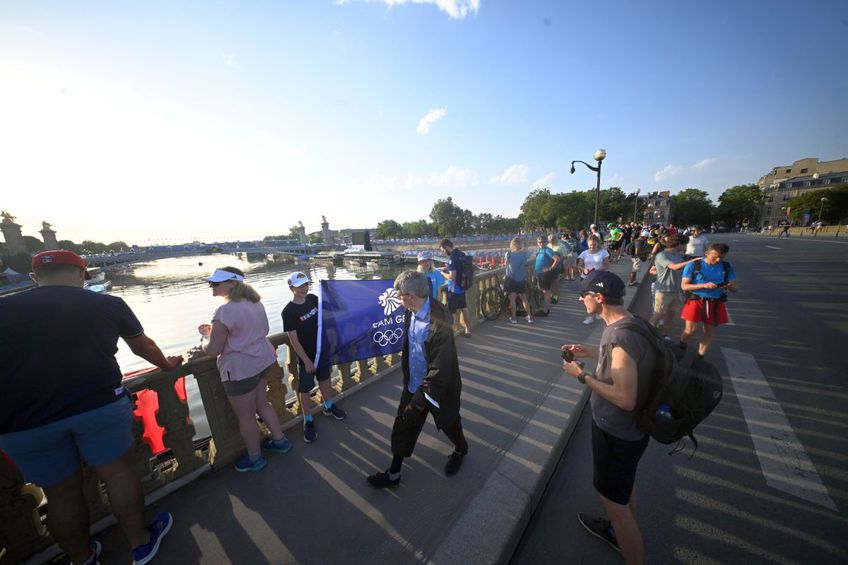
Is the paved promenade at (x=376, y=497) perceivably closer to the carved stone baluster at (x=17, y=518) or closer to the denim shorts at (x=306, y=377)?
the carved stone baluster at (x=17, y=518)

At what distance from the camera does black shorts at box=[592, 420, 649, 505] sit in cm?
187

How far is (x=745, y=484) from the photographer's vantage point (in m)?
2.59

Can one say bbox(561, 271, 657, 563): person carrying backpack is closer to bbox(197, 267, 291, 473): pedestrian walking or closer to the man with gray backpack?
the man with gray backpack

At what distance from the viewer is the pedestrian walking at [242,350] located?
2.65 m

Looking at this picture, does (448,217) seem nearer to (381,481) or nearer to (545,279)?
(545,279)

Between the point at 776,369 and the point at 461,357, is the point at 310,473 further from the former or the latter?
the point at 776,369

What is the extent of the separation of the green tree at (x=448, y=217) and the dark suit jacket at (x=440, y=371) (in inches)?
3535

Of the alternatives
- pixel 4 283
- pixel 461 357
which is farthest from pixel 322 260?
pixel 461 357

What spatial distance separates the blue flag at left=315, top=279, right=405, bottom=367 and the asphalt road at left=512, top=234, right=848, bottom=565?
225cm

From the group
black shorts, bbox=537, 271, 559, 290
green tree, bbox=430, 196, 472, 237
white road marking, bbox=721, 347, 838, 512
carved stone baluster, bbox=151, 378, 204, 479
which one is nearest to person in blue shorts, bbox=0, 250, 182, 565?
carved stone baluster, bbox=151, 378, 204, 479

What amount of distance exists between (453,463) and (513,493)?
0.57 metres

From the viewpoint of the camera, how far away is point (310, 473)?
2.81m

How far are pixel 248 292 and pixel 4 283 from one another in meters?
65.9

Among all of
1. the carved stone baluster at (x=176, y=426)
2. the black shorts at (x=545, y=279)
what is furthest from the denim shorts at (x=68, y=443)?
the black shorts at (x=545, y=279)
